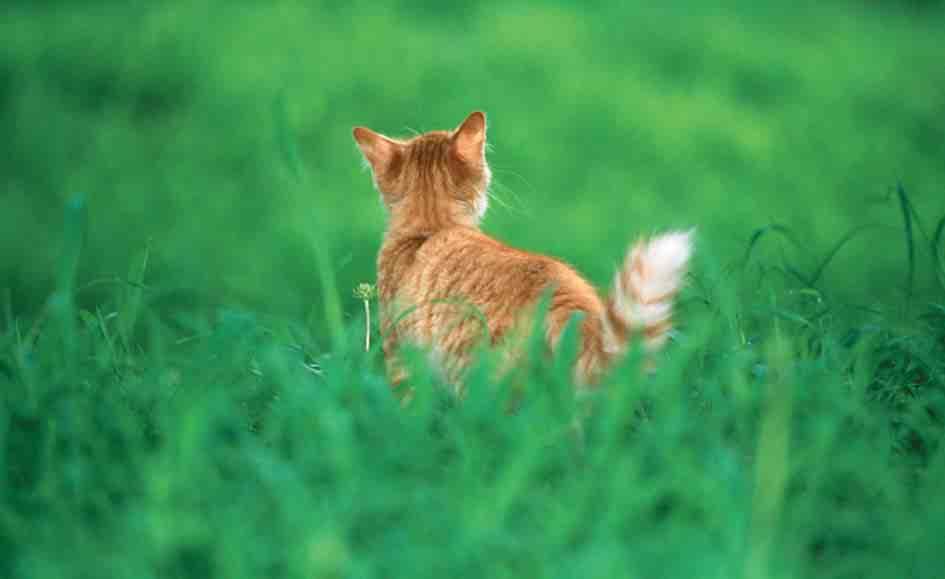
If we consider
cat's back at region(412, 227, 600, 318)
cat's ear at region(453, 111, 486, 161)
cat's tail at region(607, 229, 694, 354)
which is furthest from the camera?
cat's ear at region(453, 111, 486, 161)

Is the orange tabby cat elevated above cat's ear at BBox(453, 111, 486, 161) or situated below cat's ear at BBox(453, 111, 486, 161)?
below

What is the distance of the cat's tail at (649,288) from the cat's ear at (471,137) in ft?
4.18

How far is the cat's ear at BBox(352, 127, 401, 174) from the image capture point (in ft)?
13.7

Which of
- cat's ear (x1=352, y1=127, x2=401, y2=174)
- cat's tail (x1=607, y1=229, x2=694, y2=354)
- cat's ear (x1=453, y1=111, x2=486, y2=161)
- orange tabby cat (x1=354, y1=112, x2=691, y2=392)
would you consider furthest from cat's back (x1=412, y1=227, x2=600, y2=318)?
cat's ear (x1=352, y1=127, x2=401, y2=174)

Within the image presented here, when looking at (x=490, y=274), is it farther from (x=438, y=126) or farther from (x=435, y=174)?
(x=438, y=126)

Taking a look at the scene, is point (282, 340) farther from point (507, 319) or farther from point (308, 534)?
point (308, 534)

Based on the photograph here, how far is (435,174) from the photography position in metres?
4.08

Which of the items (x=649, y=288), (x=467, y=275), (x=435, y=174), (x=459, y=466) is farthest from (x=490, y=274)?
(x=459, y=466)

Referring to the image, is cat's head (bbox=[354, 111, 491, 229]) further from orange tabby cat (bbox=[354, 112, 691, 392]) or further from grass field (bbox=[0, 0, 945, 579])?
grass field (bbox=[0, 0, 945, 579])

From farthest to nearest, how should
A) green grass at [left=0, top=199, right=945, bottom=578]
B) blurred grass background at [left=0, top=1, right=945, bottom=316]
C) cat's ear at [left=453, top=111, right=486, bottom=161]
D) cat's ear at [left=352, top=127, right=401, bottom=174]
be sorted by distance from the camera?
1. blurred grass background at [left=0, top=1, right=945, bottom=316]
2. cat's ear at [left=352, top=127, right=401, bottom=174]
3. cat's ear at [left=453, top=111, right=486, bottom=161]
4. green grass at [left=0, top=199, right=945, bottom=578]

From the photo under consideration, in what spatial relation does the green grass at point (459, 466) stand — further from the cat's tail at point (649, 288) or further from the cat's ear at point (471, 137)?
the cat's ear at point (471, 137)

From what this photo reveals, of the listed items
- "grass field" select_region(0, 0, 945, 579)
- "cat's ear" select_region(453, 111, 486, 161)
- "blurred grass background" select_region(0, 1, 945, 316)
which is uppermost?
"cat's ear" select_region(453, 111, 486, 161)

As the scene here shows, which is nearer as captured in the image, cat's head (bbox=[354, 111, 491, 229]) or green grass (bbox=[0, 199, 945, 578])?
green grass (bbox=[0, 199, 945, 578])

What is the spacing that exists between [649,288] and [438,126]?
6291mm
